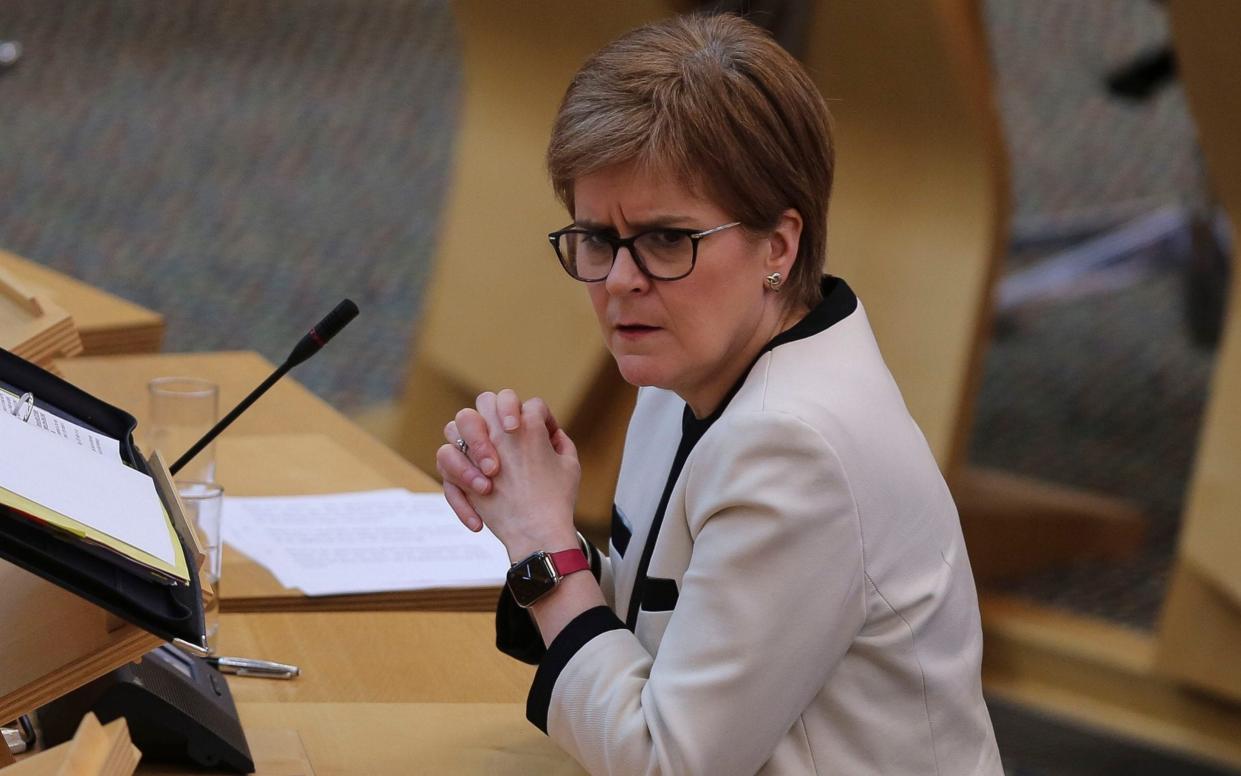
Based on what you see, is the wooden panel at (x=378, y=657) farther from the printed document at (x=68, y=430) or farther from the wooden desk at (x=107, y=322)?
the wooden desk at (x=107, y=322)

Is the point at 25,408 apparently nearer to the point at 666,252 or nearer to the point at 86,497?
the point at 86,497

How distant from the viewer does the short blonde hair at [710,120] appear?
4.33 feet

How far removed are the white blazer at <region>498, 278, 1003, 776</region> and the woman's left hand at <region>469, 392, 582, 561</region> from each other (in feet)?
0.26

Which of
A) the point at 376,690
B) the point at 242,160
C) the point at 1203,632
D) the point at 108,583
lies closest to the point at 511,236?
the point at 1203,632

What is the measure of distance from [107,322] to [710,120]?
1800 millimetres

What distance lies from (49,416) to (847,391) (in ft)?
2.11

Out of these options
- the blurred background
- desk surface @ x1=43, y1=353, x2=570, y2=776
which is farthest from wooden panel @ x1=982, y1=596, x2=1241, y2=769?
desk surface @ x1=43, y1=353, x2=570, y2=776

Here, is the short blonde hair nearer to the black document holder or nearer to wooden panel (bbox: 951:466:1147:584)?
the black document holder

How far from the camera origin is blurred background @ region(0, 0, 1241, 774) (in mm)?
4262

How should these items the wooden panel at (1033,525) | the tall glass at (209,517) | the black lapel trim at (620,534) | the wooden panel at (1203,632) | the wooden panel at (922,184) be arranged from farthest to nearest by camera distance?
the wooden panel at (1033,525), the wooden panel at (922,184), the wooden panel at (1203,632), the tall glass at (209,517), the black lapel trim at (620,534)

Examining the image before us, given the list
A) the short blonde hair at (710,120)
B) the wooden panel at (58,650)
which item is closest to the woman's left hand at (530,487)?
the short blonde hair at (710,120)

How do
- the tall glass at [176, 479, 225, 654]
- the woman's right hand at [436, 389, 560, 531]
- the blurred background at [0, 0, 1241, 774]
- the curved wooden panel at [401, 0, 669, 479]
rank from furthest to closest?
the blurred background at [0, 0, 1241, 774] → the curved wooden panel at [401, 0, 669, 479] → the tall glass at [176, 479, 225, 654] → the woman's right hand at [436, 389, 560, 531]

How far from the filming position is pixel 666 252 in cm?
135

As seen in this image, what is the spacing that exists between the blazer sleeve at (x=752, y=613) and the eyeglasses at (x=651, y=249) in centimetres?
14
